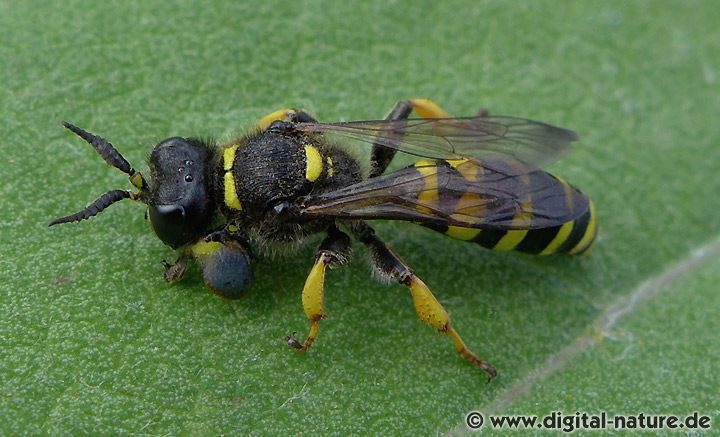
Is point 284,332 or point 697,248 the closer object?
point 284,332

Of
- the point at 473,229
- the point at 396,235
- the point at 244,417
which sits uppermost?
the point at 473,229

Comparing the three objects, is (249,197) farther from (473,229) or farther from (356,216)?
(473,229)

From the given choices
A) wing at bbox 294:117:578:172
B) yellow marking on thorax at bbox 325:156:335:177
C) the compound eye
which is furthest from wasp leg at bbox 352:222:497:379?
the compound eye

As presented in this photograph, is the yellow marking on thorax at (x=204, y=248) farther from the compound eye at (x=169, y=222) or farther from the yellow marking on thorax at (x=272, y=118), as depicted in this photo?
the yellow marking on thorax at (x=272, y=118)

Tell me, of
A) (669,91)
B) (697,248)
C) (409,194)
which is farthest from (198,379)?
(669,91)

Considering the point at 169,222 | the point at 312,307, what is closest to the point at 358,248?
the point at 312,307
